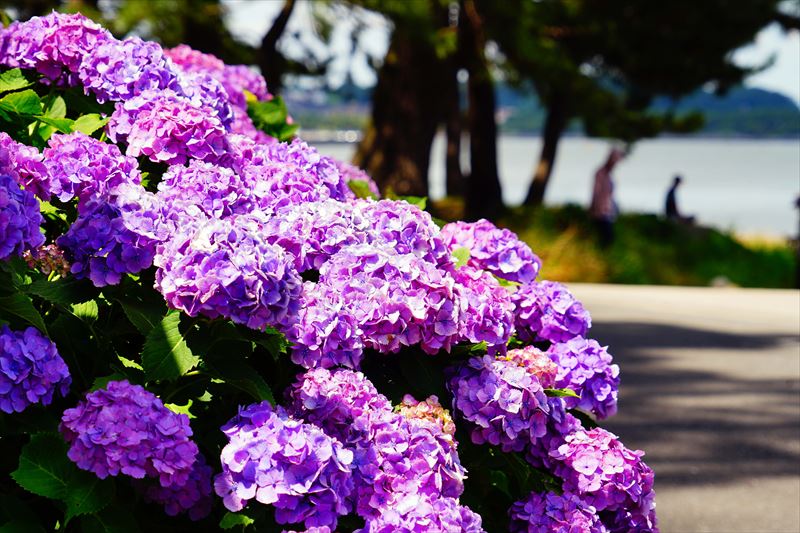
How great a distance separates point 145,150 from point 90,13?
9.28 m

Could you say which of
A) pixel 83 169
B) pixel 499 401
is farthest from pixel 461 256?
pixel 83 169

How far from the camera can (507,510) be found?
253cm

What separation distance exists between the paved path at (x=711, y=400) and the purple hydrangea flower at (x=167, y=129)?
322 centimetres

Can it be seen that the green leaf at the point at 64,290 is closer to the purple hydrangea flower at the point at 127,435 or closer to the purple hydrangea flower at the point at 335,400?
the purple hydrangea flower at the point at 127,435

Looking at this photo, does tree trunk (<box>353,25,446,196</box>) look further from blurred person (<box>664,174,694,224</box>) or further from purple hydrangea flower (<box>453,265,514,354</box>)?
purple hydrangea flower (<box>453,265,514,354</box>)

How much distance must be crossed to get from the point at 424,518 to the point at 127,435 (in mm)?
567

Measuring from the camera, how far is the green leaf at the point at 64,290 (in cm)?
208

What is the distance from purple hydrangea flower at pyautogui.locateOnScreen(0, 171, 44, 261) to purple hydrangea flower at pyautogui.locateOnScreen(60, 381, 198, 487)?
0.99 ft

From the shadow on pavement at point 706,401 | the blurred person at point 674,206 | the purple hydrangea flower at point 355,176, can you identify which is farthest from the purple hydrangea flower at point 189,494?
the blurred person at point 674,206

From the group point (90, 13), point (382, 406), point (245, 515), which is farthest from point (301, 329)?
point (90, 13)

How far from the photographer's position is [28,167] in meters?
2.27

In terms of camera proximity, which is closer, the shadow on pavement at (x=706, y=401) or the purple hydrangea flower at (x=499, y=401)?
the purple hydrangea flower at (x=499, y=401)

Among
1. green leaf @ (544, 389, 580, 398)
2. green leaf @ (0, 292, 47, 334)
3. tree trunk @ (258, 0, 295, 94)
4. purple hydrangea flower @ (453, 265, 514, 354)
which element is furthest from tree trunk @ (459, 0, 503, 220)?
green leaf @ (0, 292, 47, 334)

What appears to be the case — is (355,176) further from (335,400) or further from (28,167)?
(335,400)
